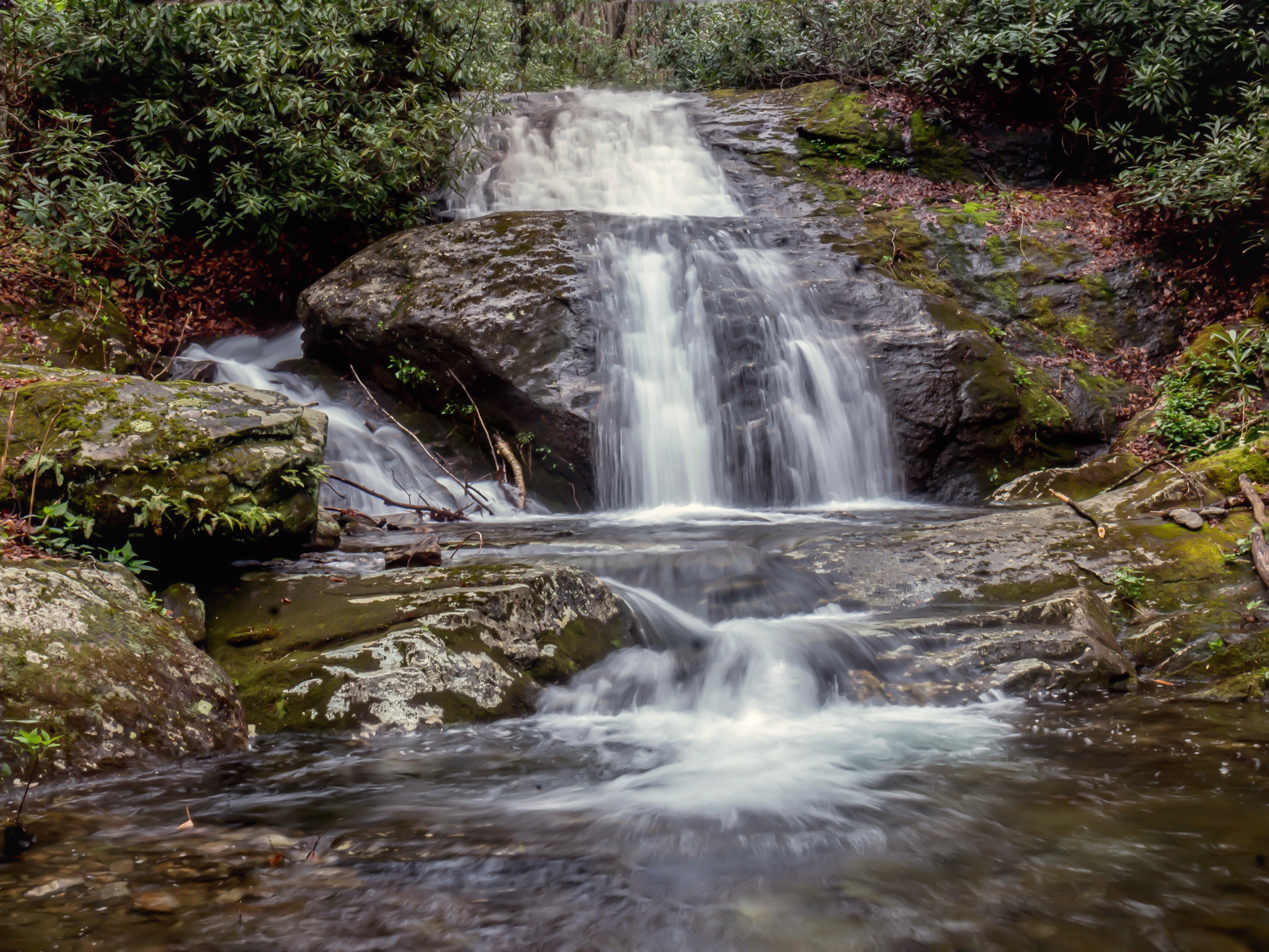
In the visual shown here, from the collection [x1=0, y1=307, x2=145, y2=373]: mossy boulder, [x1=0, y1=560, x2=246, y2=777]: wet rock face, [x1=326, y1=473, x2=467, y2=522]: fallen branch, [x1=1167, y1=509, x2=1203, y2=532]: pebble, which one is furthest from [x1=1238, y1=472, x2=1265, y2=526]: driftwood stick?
[x1=0, y1=307, x2=145, y2=373]: mossy boulder

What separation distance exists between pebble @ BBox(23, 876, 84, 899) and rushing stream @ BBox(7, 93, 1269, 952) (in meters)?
0.02

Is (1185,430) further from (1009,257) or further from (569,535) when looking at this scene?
(569,535)

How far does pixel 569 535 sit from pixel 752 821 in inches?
157

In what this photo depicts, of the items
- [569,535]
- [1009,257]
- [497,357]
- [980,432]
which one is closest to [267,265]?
[497,357]

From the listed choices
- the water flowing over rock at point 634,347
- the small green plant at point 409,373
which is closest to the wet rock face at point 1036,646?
the water flowing over rock at point 634,347

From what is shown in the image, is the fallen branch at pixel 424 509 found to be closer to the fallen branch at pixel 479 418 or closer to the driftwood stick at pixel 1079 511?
the fallen branch at pixel 479 418

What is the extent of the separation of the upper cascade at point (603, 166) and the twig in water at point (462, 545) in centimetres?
676

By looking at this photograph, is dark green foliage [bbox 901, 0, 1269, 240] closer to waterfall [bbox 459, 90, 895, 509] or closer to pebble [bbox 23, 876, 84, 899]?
waterfall [bbox 459, 90, 895, 509]

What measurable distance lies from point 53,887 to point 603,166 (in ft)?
42.1

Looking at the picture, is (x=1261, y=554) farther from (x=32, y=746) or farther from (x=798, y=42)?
(x=798, y=42)

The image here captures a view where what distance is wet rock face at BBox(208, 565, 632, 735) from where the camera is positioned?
383 centimetres

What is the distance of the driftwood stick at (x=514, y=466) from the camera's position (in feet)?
26.9

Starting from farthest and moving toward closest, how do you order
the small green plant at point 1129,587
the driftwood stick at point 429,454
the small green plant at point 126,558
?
the driftwood stick at point 429,454, the small green plant at point 1129,587, the small green plant at point 126,558

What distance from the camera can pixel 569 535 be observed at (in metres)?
6.72
